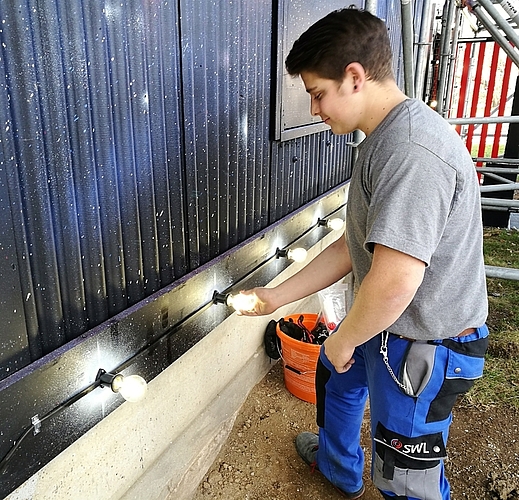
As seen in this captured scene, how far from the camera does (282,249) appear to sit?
3227 millimetres

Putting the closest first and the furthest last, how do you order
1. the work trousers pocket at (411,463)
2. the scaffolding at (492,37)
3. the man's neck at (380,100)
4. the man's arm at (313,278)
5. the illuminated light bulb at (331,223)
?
the man's neck at (380,100)
the work trousers pocket at (411,463)
the man's arm at (313,278)
the scaffolding at (492,37)
the illuminated light bulb at (331,223)

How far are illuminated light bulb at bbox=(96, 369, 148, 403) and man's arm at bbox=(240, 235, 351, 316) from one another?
71cm

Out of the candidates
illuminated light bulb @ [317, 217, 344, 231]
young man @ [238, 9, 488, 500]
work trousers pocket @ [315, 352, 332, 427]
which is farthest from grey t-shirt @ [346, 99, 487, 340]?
illuminated light bulb @ [317, 217, 344, 231]

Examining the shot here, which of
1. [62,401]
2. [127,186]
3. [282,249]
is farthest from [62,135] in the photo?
[282,249]

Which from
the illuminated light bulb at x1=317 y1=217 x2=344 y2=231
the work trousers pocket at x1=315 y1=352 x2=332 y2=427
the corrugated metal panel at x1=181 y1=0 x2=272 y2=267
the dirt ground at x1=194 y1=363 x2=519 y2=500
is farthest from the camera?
the illuminated light bulb at x1=317 y1=217 x2=344 y2=231

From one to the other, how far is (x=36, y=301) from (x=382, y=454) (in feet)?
4.56

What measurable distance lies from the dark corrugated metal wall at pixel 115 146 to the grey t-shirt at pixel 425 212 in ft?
2.50

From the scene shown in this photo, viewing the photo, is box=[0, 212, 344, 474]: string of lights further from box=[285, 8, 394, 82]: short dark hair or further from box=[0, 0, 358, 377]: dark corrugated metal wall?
box=[285, 8, 394, 82]: short dark hair

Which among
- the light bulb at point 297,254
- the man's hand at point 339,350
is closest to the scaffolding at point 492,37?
the light bulb at point 297,254

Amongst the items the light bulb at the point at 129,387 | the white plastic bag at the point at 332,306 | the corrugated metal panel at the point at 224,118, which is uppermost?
the corrugated metal panel at the point at 224,118

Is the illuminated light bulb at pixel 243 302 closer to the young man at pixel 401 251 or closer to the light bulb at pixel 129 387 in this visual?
the young man at pixel 401 251

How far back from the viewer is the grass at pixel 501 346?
11.8ft

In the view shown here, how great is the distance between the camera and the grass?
3.59 m

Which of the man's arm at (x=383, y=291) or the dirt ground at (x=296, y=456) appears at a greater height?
the man's arm at (x=383, y=291)
